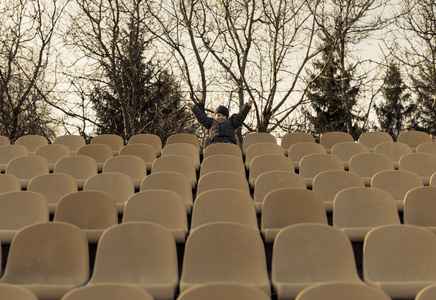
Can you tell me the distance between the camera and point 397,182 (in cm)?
506

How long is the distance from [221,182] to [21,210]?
1663 millimetres

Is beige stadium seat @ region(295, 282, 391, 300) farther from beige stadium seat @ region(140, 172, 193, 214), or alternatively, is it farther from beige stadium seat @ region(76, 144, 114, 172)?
beige stadium seat @ region(76, 144, 114, 172)

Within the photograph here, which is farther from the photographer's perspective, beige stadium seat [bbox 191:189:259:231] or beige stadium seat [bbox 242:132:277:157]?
beige stadium seat [bbox 242:132:277:157]

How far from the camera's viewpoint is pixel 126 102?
400 inches

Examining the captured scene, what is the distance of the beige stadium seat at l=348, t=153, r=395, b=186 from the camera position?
5.80 m

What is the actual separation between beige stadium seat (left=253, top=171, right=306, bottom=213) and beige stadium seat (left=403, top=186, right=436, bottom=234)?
0.94 meters

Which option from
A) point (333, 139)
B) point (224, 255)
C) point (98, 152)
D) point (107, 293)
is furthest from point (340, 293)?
point (333, 139)

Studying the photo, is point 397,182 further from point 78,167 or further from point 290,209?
point 78,167

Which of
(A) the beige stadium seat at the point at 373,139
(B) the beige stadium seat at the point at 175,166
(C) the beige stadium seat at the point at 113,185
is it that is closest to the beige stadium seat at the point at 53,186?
(C) the beige stadium seat at the point at 113,185

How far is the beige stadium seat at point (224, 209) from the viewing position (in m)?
4.18

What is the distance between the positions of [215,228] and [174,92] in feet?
23.9

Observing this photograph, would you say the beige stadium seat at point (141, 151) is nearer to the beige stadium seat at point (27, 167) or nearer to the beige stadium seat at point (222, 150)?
the beige stadium seat at point (222, 150)

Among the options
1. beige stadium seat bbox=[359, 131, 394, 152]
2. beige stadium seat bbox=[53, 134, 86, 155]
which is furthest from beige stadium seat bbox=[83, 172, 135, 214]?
beige stadium seat bbox=[359, 131, 394, 152]

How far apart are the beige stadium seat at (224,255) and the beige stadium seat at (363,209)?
1.01m
